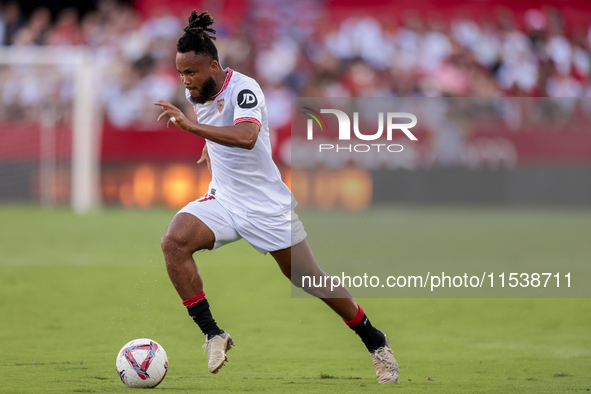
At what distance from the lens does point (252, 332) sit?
7.16 m

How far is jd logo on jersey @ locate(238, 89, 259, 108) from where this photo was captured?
5.27m

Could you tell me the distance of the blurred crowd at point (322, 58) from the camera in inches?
652

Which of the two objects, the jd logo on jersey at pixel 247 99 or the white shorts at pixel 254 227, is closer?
the jd logo on jersey at pixel 247 99

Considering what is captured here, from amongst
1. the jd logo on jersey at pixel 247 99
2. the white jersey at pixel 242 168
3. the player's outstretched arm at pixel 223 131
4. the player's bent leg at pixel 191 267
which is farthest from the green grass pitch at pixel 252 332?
the jd logo on jersey at pixel 247 99

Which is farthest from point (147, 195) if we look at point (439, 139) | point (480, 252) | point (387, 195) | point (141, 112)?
point (480, 252)

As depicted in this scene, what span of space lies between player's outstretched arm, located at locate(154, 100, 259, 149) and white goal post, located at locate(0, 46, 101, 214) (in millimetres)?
11751

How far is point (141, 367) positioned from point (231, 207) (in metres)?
1.19

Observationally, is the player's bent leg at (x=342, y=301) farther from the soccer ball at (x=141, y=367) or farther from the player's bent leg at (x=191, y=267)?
the soccer ball at (x=141, y=367)

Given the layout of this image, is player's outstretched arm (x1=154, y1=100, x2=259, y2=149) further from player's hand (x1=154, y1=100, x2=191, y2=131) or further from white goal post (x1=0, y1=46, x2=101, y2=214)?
white goal post (x1=0, y1=46, x2=101, y2=214)

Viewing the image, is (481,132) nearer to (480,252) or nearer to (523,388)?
(480,252)

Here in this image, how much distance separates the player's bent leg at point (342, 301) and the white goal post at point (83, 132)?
11541 mm

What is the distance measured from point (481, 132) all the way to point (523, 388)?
11.5 metres

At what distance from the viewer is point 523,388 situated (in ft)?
16.8

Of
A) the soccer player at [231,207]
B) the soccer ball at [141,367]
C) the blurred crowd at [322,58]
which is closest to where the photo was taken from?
the soccer ball at [141,367]
